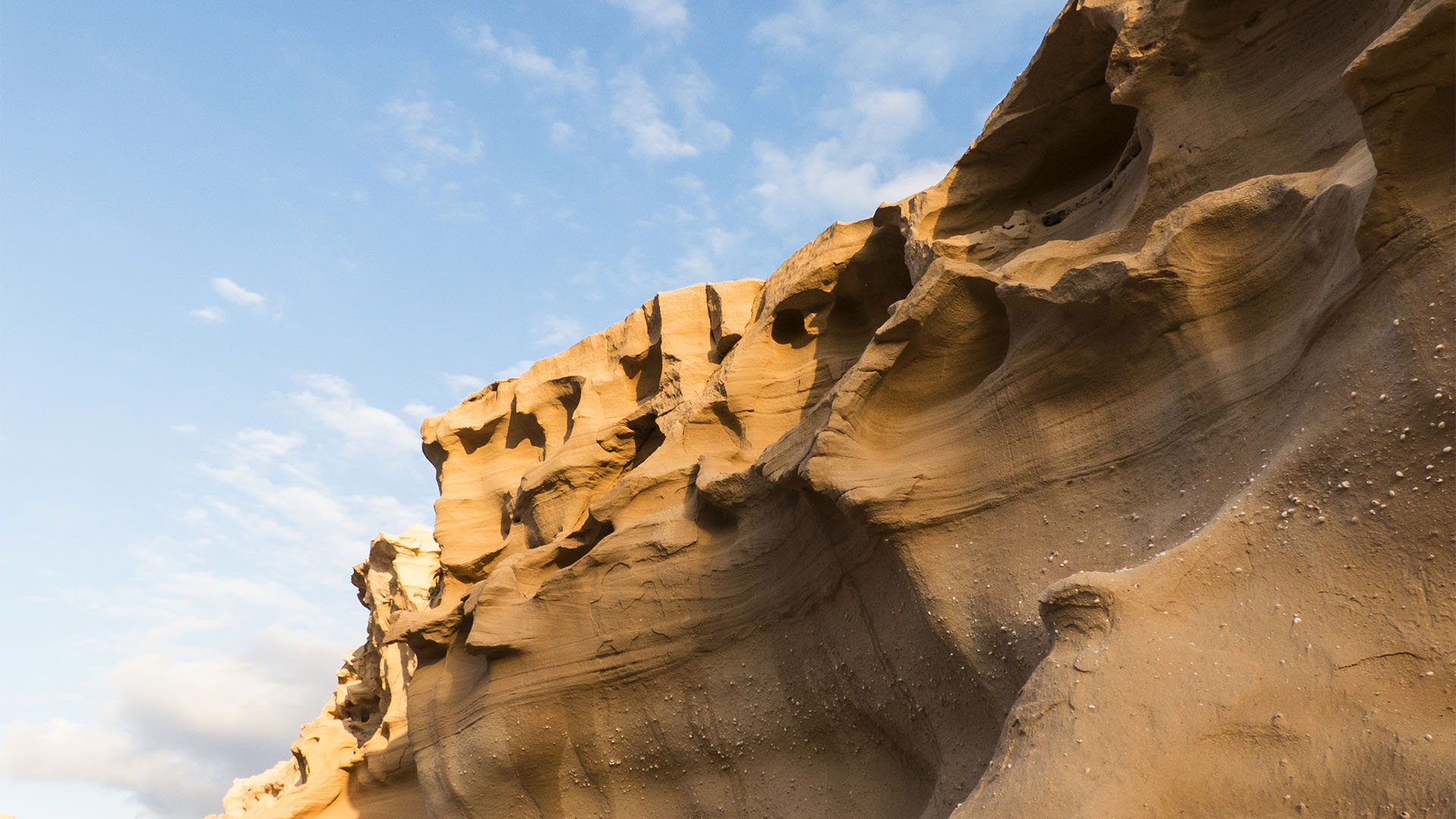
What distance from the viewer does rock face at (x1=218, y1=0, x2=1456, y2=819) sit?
4.21 m

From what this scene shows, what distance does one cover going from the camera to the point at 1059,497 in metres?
5.83

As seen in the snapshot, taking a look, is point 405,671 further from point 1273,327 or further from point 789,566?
point 1273,327

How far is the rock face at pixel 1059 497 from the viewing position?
13.8ft

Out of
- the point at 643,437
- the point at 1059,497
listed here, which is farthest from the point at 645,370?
the point at 1059,497

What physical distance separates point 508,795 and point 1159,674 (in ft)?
19.9

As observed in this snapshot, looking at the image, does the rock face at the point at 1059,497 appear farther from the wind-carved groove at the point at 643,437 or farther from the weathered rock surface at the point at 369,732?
the weathered rock surface at the point at 369,732

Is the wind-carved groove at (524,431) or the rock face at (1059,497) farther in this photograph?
the wind-carved groove at (524,431)

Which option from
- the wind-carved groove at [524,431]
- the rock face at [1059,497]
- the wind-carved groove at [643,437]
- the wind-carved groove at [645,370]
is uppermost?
the wind-carved groove at [524,431]

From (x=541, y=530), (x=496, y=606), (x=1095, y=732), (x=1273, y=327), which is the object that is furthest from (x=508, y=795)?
(x=1273, y=327)

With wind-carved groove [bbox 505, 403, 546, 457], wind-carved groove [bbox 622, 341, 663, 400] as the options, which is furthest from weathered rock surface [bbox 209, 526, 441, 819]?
wind-carved groove [bbox 622, 341, 663, 400]

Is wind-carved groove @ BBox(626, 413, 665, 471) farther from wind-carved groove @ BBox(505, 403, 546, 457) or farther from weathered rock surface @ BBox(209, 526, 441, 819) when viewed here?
weathered rock surface @ BBox(209, 526, 441, 819)

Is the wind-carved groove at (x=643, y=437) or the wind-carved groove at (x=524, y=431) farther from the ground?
the wind-carved groove at (x=524, y=431)

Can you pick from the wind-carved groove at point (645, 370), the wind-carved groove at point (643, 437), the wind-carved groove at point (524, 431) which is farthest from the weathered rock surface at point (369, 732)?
the wind-carved groove at point (643, 437)

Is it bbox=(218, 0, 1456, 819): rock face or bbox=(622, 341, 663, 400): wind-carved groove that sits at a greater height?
bbox=(622, 341, 663, 400): wind-carved groove
